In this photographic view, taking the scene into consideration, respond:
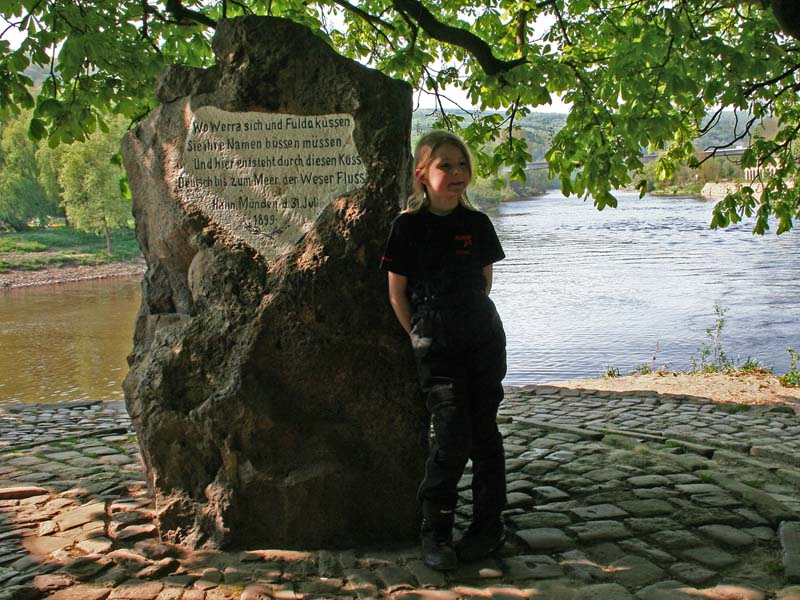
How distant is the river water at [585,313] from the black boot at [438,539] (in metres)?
8.07

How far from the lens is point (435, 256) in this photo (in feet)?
12.8

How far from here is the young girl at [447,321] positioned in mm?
3803

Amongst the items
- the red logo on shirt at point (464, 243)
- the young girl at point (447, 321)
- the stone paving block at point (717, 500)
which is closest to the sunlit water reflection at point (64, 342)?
the young girl at point (447, 321)

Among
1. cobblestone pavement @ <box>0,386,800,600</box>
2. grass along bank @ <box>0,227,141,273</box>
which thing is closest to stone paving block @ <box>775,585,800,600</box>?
cobblestone pavement @ <box>0,386,800,600</box>

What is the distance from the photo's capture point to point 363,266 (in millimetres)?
4129

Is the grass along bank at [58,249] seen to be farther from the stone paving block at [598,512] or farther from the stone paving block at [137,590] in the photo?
the stone paving block at [598,512]

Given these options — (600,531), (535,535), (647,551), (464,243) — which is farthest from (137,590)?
(647,551)

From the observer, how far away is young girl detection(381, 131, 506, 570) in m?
3.80

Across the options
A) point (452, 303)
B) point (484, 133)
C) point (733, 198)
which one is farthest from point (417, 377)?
point (484, 133)

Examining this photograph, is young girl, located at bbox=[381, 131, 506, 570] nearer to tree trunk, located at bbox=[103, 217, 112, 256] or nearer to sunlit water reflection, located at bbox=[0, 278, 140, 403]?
sunlit water reflection, located at bbox=[0, 278, 140, 403]

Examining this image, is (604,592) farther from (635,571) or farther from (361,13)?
(361,13)

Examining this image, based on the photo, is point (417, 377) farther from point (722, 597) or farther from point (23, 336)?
point (23, 336)

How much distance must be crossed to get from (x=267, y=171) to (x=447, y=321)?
4.58 ft

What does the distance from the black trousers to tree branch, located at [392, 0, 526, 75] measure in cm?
473
